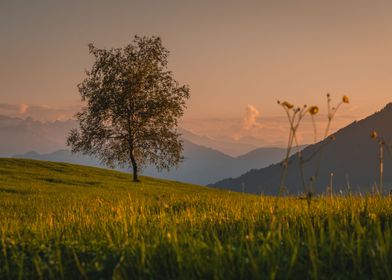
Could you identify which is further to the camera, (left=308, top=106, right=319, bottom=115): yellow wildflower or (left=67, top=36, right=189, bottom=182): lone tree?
(left=67, top=36, right=189, bottom=182): lone tree

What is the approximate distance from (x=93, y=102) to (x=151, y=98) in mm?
6516

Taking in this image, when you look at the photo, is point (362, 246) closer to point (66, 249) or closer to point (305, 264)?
point (305, 264)

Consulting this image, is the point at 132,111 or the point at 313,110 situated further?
the point at 132,111

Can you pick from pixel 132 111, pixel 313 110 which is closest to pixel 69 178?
pixel 132 111

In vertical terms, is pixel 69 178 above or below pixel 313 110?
above

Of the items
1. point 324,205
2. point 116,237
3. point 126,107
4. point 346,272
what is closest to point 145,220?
point 116,237

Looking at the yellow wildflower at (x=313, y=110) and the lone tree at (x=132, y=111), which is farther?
the lone tree at (x=132, y=111)

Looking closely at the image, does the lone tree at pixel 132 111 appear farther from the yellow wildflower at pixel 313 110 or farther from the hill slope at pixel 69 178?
the yellow wildflower at pixel 313 110

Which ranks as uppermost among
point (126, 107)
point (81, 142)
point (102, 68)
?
point (102, 68)

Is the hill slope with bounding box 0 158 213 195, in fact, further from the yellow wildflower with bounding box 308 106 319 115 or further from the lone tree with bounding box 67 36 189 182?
the yellow wildflower with bounding box 308 106 319 115

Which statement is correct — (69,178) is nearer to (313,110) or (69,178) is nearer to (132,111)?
(132,111)

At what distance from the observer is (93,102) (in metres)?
56.3

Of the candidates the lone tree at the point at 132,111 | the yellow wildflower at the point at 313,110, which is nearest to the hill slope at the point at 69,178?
the lone tree at the point at 132,111

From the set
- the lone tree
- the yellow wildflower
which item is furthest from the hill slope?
the yellow wildflower
